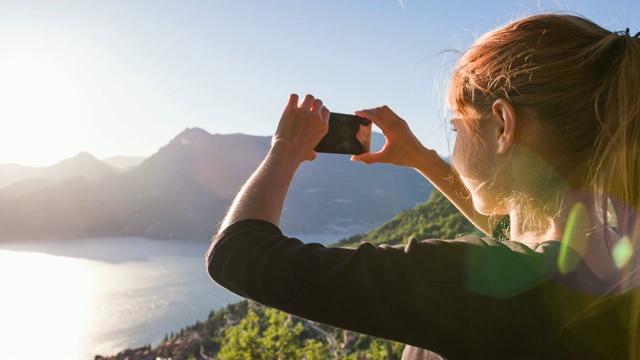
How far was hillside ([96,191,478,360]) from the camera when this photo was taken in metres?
8.84

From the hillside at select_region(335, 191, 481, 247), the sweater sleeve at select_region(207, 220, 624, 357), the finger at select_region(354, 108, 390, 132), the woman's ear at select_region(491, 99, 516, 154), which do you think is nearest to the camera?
the sweater sleeve at select_region(207, 220, 624, 357)

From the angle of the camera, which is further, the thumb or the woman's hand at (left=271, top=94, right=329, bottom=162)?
the thumb

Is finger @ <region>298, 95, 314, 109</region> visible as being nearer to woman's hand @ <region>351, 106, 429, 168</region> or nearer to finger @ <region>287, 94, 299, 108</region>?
finger @ <region>287, 94, 299, 108</region>

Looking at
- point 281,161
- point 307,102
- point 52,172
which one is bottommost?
point 281,161

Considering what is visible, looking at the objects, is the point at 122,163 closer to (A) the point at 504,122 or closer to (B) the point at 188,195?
(B) the point at 188,195

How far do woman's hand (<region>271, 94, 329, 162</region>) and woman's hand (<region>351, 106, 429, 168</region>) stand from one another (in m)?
0.20

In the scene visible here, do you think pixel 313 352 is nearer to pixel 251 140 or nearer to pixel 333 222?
pixel 333 222

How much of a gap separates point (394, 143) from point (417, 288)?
1.66 feet

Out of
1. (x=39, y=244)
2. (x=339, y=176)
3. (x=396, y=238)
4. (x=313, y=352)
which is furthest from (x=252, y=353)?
(x=339, y=176)

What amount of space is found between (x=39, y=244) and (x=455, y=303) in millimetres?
38237

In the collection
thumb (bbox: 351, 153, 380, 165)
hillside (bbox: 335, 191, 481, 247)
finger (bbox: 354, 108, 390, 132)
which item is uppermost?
hillside (bbox: 335, 191, 481, 247)

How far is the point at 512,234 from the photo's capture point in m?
0.78

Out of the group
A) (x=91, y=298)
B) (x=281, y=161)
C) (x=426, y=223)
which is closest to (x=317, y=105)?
(x=281, y=161)

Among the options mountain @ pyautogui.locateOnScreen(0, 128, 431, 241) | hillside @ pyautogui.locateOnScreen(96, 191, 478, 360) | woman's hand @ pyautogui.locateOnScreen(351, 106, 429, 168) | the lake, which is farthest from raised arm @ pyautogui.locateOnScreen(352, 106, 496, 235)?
mountain @ pyautogui.locateOnScreen(0, 128, 431, 241)
